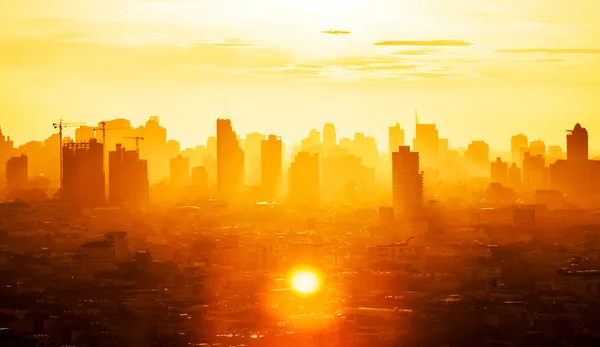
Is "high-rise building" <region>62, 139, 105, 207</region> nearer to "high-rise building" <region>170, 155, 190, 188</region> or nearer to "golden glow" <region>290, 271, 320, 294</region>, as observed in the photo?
"high-rise building" <region>170, 155, 190, 188</region>

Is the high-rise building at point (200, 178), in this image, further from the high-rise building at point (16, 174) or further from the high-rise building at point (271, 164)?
the high-rise building at point (16, 174)

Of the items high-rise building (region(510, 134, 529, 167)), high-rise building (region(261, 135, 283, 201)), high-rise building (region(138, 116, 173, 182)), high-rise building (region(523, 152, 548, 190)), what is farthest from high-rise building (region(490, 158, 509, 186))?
high-rise building (region(138, 116, 173, 182))

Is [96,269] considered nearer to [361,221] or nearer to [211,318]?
[211,318]

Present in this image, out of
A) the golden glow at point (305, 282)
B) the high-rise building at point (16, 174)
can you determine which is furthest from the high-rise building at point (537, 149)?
the golden glow at point (305, 282)

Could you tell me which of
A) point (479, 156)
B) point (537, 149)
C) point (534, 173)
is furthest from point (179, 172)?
point (537, 149)

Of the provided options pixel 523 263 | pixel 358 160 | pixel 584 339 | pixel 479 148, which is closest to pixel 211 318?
pixel 584 339
